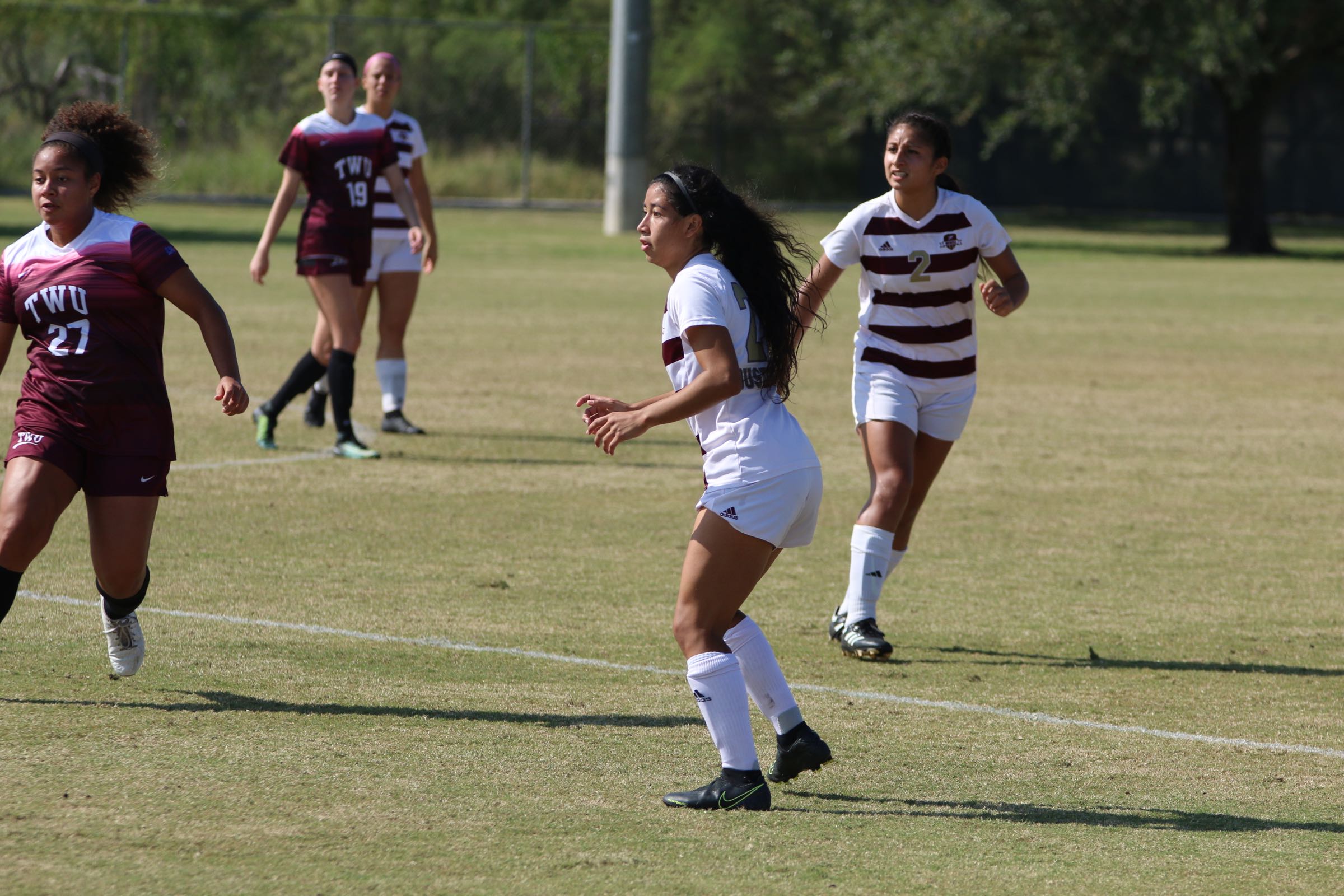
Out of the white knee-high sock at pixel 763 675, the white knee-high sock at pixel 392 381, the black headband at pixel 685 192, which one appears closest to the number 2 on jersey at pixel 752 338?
the black headband at pixel 685 192

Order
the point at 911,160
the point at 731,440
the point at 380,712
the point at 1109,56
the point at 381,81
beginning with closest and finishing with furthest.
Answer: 1. the point at 731,440
2. the point at 380,712
3. the point at 911,160
4. the point at 381,81
5. the point at 1109,56

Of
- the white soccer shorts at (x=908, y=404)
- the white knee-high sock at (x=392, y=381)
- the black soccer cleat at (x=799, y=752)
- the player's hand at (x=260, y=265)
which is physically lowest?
the white knee-high sock at (x=392, y=381)

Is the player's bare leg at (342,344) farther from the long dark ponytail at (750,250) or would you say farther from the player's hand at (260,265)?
the long dark ponytail at (750,250)

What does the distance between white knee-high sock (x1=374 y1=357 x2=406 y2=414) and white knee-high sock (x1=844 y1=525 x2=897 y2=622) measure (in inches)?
218

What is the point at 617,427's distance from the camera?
14.5ft

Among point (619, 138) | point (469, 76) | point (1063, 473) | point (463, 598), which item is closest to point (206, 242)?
point (619, 138)

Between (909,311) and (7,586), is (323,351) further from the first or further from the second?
(7,586)

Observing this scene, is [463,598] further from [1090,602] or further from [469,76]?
[469,76]

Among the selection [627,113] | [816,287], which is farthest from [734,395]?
[627,113]

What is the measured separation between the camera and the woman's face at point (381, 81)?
1111cm

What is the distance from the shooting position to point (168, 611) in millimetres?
6703

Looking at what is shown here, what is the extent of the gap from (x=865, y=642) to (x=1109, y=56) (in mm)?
26579

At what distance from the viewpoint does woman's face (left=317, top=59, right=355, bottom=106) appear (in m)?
10.5

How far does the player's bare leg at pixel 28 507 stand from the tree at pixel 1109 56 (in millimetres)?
26551
